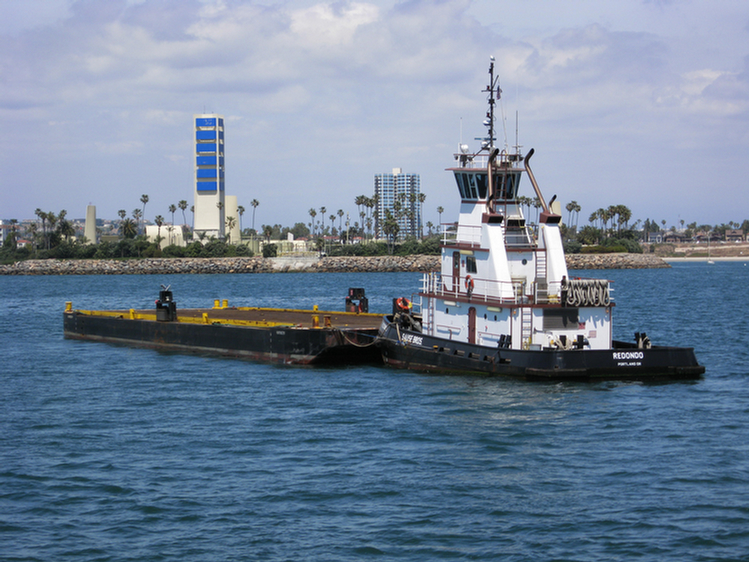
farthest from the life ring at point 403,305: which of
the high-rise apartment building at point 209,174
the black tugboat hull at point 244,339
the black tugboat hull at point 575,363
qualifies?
the high-rise apartment building at point 209,174

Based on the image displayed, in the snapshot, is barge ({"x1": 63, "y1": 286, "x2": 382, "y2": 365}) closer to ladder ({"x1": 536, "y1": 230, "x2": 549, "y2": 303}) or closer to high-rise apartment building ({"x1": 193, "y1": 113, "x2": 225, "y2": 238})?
ladder ({"x1": 536, "y1": 230, "x2": 549, "y2": 303})

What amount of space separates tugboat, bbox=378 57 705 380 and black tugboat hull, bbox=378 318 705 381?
0.12 feet

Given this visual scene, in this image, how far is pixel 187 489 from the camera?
63.7 feet

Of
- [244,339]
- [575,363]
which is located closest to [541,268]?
[575,363]

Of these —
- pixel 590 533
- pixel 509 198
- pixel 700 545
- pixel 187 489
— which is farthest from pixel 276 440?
pixel 509 198

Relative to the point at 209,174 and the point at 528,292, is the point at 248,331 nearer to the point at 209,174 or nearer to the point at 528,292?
the point at 528,292

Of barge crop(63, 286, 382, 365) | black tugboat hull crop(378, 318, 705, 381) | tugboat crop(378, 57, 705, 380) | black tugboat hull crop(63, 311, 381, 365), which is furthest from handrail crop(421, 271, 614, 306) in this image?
barge crop(63, 286, 382, 365)

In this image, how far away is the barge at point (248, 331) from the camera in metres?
37.2

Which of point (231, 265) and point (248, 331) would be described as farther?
point (231, 265)

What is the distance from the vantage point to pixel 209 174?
177375 mm

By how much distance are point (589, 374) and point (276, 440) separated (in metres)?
12.3

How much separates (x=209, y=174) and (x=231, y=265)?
31.9 meters

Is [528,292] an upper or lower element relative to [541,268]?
lower

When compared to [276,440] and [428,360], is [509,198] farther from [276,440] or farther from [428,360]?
[276,440]
